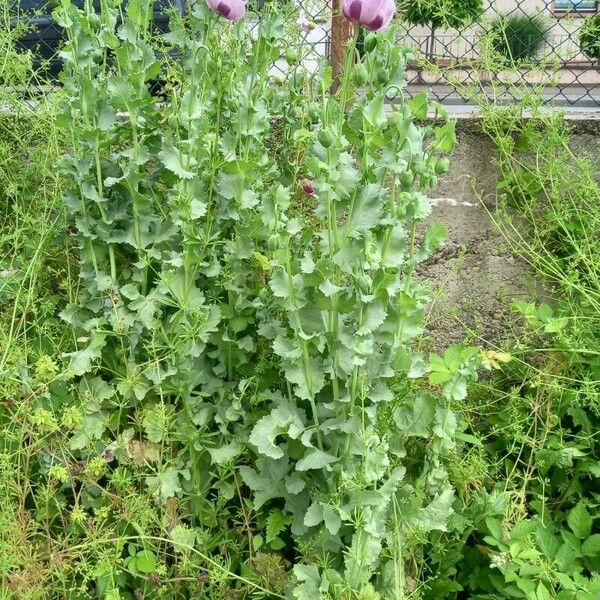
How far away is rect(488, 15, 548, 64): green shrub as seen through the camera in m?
2.27

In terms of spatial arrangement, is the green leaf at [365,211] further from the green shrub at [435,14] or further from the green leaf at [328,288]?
the green shrub at [435,14]

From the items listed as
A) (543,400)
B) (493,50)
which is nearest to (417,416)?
(543,400)

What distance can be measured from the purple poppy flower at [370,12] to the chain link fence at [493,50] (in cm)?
77

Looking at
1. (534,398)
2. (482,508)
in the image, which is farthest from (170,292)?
(534,398)

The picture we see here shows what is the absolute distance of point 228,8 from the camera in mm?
1470

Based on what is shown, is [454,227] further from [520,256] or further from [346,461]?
[346,461]

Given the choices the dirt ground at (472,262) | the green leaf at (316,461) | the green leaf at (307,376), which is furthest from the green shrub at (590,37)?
the green leaf at (316,461)

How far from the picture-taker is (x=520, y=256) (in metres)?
2.16

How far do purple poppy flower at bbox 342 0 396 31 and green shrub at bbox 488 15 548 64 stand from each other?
1066 mm

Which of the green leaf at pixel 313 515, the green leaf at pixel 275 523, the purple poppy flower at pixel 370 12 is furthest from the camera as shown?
the green leaf at pixel 275 523

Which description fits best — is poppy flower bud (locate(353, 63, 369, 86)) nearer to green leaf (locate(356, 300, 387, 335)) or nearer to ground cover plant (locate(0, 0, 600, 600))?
ground cover plant (locate(0, 0, 600, 600))

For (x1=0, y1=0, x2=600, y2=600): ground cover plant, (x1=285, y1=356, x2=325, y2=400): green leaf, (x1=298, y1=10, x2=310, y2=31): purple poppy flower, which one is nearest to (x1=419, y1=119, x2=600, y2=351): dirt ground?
(x1=0, y1=0, x2=600, y2=600): ground cover plant

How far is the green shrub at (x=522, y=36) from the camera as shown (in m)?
2.27

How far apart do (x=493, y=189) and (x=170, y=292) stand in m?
1.17
